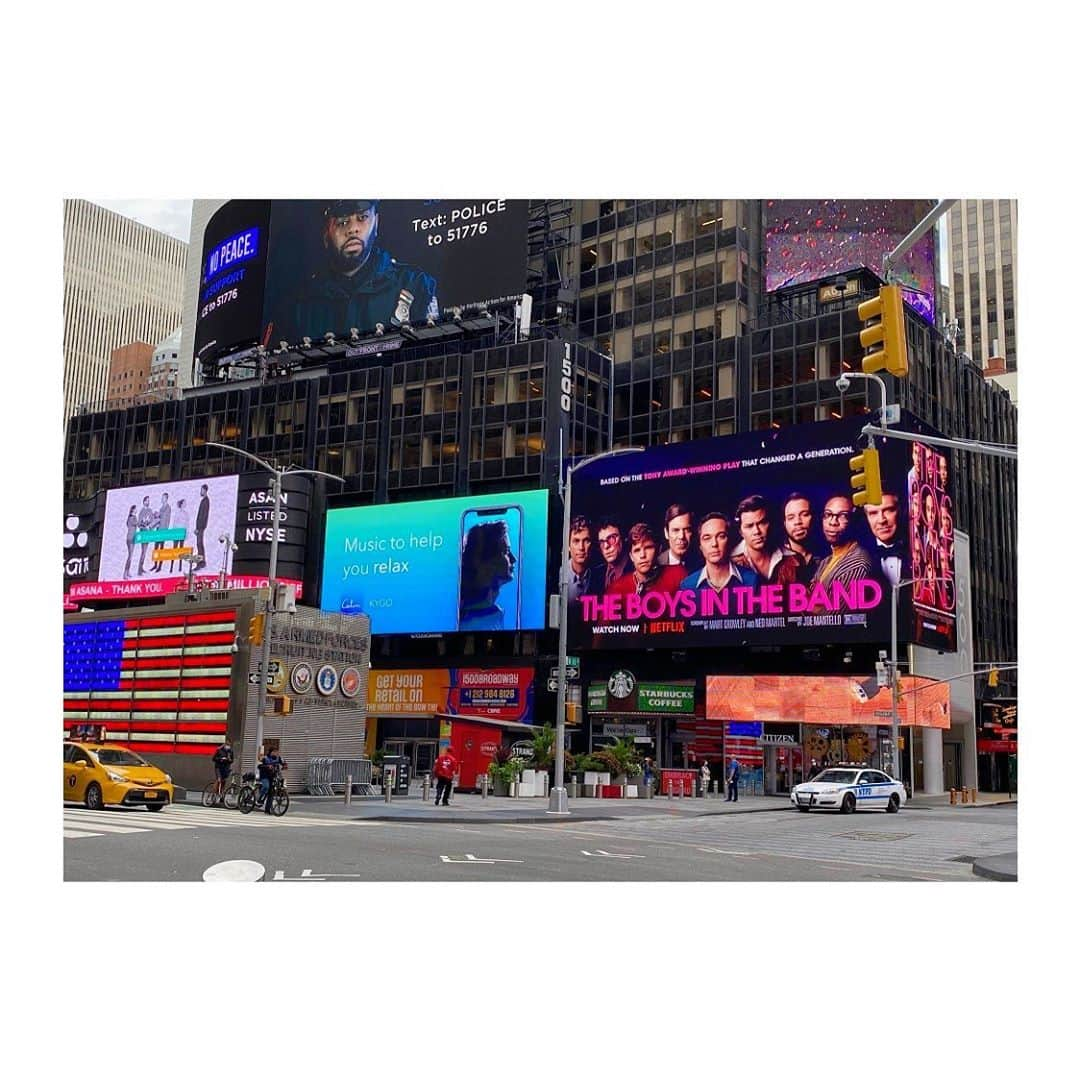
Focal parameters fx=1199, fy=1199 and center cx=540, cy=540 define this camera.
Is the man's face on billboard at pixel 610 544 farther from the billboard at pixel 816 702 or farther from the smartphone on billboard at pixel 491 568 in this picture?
the billboard at pixel 816 702

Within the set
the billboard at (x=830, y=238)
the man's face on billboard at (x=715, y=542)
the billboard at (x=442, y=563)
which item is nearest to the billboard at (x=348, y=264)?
the billboard at (x=442, y=563)

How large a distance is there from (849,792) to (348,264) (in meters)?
57.7

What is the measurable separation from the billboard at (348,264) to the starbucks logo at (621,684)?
25174mm

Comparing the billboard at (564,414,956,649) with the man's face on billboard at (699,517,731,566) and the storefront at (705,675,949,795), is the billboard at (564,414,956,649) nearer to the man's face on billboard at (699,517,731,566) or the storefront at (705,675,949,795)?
the man's face on billboard at (699,517,731,566)

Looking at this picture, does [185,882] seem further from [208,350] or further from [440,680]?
[208,350]

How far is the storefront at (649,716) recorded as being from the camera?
65938mm

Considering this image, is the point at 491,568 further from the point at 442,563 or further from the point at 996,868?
the point at 996,868

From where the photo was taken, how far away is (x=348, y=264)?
8406cm

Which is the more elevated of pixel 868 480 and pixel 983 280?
pixel 983 280

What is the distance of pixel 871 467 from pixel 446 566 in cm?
5804

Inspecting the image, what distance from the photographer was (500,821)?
29.5 m

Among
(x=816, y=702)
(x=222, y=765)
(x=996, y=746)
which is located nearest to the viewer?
(x=222, y=765)

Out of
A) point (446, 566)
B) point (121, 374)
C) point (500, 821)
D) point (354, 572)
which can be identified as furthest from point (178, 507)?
point (121, 374)

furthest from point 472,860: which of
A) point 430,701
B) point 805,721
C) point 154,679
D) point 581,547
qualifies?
point 430,701
